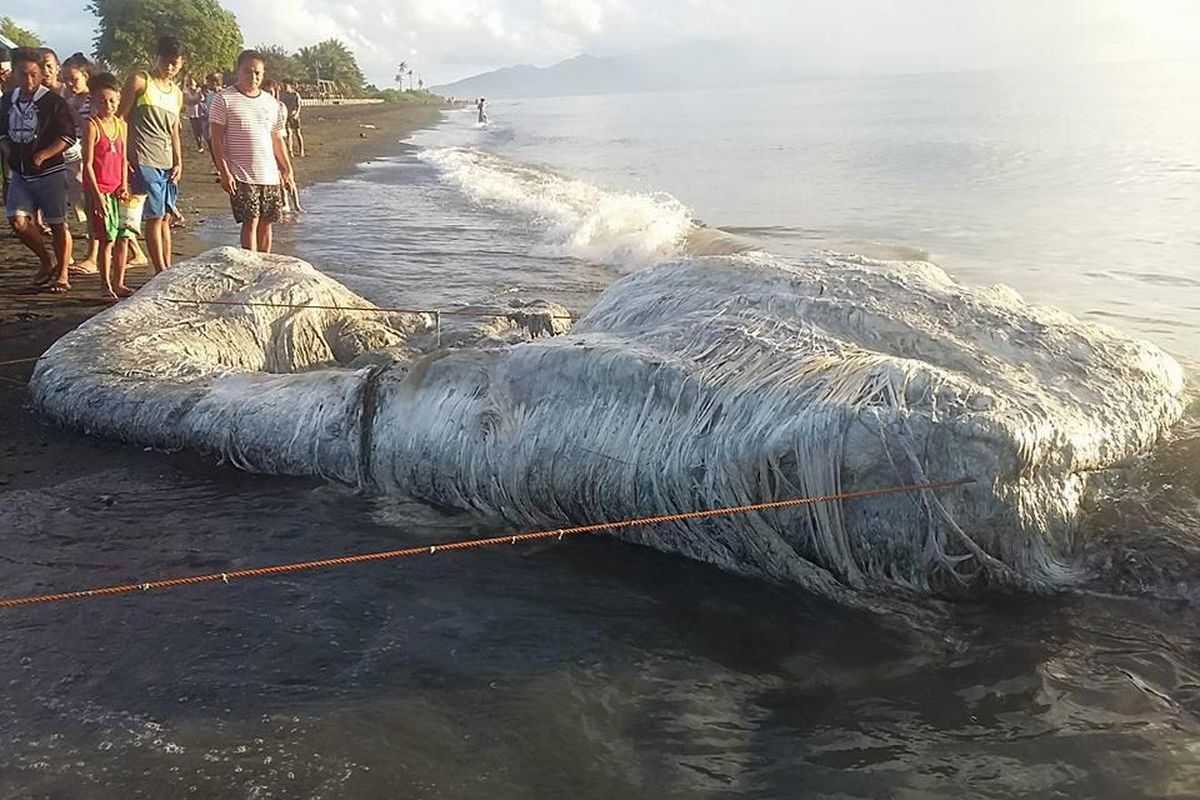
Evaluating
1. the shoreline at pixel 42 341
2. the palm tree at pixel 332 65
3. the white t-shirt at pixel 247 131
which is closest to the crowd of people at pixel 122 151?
the white t-shirt at pixel 247 131

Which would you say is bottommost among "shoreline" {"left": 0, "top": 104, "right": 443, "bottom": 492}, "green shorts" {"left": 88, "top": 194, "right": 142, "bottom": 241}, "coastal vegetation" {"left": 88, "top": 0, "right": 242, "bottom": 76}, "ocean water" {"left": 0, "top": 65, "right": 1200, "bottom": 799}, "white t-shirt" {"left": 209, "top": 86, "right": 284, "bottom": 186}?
"ocean water" {"left": 0, "top": 65, "right": 1200, "bottom": 799}

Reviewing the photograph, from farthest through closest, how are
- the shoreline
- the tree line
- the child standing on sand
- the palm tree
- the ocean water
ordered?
the palm tree → the tree line → the child standing on sand → the shoreline → the ocean water

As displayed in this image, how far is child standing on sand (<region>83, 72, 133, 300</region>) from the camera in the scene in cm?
816

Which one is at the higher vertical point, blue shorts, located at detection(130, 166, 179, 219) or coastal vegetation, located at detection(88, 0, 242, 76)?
coastal vegetation, located at detection(88, 0, 242, 76)

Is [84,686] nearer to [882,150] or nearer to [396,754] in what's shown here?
[396,754]

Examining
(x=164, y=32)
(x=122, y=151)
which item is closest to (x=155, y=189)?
(x=122, y=151)

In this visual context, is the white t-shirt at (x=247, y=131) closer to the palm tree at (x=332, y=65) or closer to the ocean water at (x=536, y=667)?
the ocean water at (x=536, y=667)

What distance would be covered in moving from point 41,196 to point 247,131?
212 centimetres

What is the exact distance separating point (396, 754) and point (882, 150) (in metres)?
30.0

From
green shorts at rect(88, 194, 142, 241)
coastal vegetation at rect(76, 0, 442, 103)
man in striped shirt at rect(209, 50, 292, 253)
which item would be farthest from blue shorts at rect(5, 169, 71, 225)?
coastal vegetation at rect(76, 0, 442, 103)

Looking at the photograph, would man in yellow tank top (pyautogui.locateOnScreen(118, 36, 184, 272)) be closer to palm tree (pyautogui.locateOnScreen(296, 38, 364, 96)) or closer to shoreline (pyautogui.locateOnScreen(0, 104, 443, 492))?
shoreline (pyautogui.locateOnScreen(0, 104, 443, 492))

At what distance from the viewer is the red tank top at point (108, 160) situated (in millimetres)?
→ 8211

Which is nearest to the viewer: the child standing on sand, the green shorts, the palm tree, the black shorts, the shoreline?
the shoreline

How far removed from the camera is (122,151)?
859 centimetres
